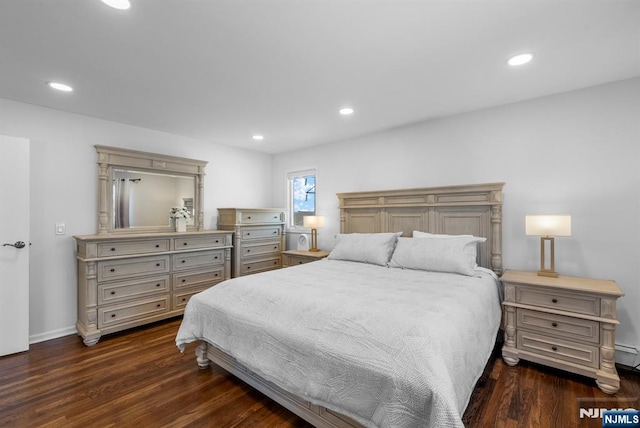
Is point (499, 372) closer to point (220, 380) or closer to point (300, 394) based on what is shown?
point (300, 394)

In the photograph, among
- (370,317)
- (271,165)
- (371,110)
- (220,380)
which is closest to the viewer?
(370,317)

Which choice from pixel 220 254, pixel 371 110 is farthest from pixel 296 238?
pixel 371 110

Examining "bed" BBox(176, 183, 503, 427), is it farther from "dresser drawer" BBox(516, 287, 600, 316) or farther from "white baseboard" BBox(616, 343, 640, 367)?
"white baseboard" BBox(616, 343, 640, 367)

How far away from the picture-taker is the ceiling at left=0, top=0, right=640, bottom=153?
160 cm

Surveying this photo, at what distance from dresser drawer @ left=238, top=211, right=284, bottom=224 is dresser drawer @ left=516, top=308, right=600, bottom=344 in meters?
3.54

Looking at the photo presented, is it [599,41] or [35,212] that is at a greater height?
[599,41]

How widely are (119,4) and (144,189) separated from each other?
8.74 feet

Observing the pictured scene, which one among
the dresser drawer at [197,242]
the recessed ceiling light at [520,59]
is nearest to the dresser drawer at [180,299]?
the dresser drawer at [197,242]

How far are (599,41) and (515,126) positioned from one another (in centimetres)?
105

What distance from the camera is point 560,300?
2279 millimetres

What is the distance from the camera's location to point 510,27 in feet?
5.72

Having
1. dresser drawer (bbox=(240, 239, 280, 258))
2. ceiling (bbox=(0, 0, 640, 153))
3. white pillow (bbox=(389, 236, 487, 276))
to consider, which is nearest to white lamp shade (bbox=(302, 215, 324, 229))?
dresser drawer (bbox=(240, 239, 280, 258))

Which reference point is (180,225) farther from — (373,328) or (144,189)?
(373,328)

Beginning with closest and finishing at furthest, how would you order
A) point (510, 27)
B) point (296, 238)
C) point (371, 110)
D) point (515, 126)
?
point (510, 27)
point (515, 126)
point (371, 110)
point (296, 238)
